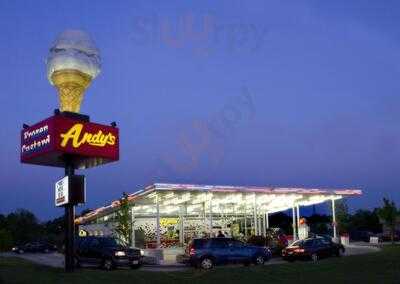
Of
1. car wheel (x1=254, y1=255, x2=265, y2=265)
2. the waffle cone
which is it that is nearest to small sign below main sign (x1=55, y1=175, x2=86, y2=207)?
the waffle cone

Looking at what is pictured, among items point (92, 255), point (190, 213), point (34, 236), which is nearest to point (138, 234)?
point (190, 213)

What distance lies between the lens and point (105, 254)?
27.7 m

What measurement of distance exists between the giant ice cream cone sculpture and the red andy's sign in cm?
118

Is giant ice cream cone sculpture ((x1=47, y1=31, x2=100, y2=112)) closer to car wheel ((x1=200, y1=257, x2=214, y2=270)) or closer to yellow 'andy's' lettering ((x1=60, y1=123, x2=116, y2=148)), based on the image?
yellow 'andy's' lettering ((x1=60, y1=123, x2=116, y2=148))

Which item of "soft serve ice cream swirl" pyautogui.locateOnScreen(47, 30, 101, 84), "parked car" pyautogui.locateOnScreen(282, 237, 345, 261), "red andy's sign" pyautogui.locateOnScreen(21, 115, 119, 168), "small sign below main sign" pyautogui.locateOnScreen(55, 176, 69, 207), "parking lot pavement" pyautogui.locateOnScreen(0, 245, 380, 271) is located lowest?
"parking lot pavement" pyautogui.locateOnScreen(0, 245, 380, 271)

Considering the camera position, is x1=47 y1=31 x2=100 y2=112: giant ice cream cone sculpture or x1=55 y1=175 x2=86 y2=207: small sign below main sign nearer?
x1=55 y1=175 x2=86 y2=207: small sign below main sign

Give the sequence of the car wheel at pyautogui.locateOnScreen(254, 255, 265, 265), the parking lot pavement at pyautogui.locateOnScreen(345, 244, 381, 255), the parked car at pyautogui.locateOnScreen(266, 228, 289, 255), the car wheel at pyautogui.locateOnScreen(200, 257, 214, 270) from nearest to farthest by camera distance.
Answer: the car wheel at pyautogui.locateOnScreen(200, 257, 214, 270) < the car wheel at pyautogui.locateOnScreen(254, 255, 265, 265) < the parking lot pavement at pyautogui.locateOnScreen(345, 244, 381, 255) < the parked car at pyautogui.locateOnScreen(266, 228, 289, 255)

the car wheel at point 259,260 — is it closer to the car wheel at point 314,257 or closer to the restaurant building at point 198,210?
the car wheel at point 314,257

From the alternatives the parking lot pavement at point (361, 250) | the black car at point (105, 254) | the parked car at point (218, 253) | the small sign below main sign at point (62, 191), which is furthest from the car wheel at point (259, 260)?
the small sign below main sign at point (62, 191)

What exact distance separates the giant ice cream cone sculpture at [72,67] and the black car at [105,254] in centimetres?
751

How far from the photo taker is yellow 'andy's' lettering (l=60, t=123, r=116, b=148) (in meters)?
22.2

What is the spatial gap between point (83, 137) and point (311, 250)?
14.9 m

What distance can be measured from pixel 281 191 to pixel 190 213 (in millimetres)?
11378

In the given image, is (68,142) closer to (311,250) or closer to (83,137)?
(83,137)
